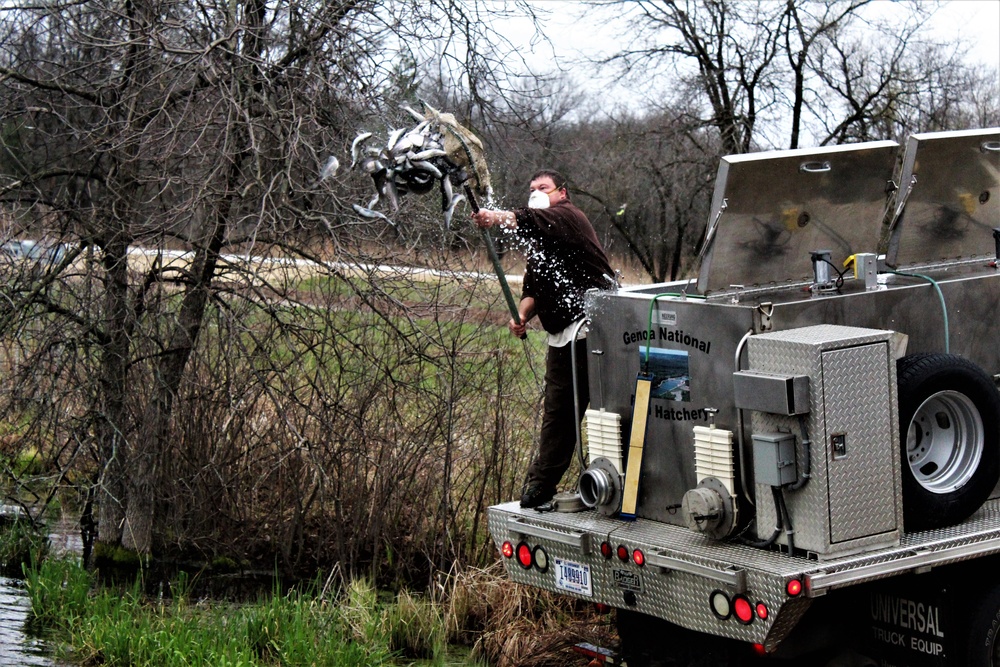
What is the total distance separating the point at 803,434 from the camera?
491cm

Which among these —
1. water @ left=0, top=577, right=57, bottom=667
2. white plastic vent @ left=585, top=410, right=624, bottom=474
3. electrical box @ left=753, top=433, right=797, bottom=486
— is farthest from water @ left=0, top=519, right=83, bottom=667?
electrical box @ left=753, top=433, right=797, bottom=486

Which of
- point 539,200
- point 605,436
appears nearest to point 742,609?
point 605,436

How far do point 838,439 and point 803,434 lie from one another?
0.46 ft

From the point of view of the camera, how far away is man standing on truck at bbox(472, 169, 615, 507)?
634 cm

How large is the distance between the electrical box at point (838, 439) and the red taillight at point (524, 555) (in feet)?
4.27

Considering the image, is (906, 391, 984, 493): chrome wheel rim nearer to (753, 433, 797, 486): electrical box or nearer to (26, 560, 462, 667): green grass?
(753, 433, 797, 486): electrical box

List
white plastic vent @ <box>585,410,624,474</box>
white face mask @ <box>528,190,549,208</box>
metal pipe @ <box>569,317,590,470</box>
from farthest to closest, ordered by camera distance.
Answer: white face mask @ <box>528,190,549,208</box> < metal pipe @ <box>569,317,590,470</box> < white plastic vent @ <box>585,410,624,474</box>

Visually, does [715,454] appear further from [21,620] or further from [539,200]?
[21,620]

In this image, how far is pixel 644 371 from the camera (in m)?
5.71

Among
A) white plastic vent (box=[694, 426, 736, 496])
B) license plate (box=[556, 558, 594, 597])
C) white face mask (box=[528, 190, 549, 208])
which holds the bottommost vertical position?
license plate (box=[556, 558, 594, 597])

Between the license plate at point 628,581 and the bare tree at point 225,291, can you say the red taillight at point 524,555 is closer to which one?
the license plate at point 628,581

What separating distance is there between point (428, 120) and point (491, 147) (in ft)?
9.15

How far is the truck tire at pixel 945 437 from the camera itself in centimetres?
521

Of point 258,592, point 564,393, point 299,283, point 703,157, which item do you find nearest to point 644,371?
point 564,393
